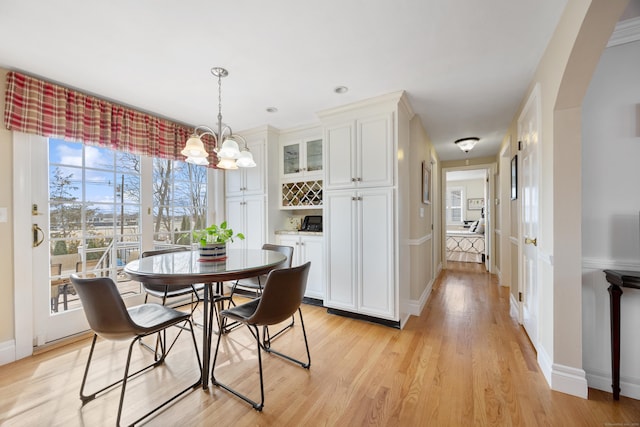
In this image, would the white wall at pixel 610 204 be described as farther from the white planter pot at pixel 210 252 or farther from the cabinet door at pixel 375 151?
the white planter pot at pixel 210 252

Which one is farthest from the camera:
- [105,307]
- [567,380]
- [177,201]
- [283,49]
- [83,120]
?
[177,201]

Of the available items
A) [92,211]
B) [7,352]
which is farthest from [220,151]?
[7,352]

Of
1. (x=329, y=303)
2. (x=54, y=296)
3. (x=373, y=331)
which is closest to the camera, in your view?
(x=54, y=296)

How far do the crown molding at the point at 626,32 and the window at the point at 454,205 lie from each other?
7.83m

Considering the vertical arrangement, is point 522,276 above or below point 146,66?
below

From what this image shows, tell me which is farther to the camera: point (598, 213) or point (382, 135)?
point (382, 135)

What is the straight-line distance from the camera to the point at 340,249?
2.88m

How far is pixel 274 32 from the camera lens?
1675 millimetres

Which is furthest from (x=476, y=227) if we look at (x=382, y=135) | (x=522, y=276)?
(x=382, y=135)

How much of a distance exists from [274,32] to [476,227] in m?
7.26

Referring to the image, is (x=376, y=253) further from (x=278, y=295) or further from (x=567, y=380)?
(x=567, y=380)

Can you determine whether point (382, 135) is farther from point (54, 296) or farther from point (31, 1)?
point (54, 296)

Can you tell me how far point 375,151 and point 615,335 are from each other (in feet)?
6.89

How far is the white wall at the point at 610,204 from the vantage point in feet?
Result: 5.17
